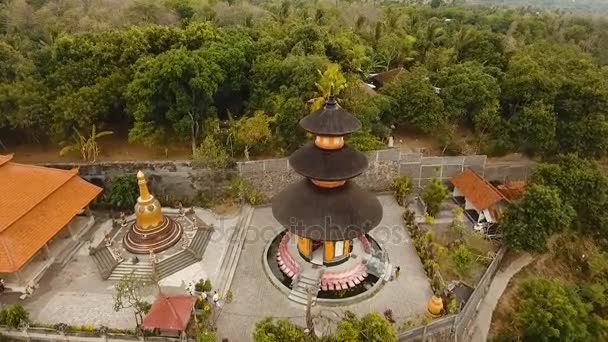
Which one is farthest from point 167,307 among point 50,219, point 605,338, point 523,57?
point 523,57

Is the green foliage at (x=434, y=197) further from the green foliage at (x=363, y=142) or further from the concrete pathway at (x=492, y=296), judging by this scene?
the concrete pathway at (x=492, y=296)

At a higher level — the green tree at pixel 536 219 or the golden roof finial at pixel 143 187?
the golden roof finial at pixel 143 187

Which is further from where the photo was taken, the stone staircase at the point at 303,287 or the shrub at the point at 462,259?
the shrub at the point at 462,259

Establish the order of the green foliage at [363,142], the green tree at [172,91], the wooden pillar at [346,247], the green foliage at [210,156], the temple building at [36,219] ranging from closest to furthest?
the temple building at [36,219] < the wooden pillar at [346,247] < the green foliage at [210,156] < the green tree at [172,91] < the green foliage at [363,142]

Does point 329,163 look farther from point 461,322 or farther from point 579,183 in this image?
point 579,183

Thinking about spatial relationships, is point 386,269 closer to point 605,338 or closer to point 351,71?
point 605,338

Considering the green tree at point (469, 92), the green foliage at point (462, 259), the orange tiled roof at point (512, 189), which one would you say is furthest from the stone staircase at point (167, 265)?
the green tree at point (469, 92)

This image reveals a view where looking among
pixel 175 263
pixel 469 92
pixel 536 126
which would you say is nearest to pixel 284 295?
pixel 175 263
